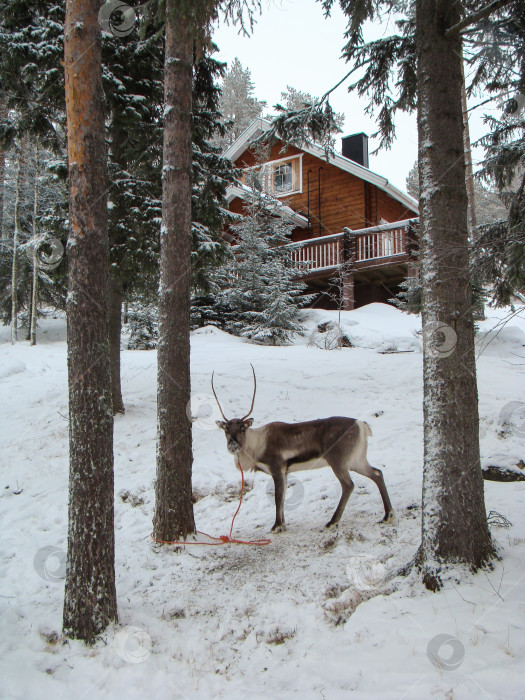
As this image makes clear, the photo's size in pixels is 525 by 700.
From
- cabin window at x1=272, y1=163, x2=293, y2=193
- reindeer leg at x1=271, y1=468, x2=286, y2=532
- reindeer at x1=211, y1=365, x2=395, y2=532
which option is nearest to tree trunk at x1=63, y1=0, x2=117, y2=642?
reindeer at x1=211, y1=365, x2=395, y2=532

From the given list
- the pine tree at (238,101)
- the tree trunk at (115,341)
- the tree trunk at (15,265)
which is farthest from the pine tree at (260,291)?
the pine tree at (238,101)

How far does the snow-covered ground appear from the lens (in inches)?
Answer: 138

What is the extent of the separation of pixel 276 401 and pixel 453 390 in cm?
651

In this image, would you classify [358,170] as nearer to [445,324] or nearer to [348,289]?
[348,289]

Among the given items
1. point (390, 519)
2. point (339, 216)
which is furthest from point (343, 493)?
point (339, 216)

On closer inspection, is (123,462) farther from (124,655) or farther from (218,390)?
(124,655)

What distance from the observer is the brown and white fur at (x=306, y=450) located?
233 inches

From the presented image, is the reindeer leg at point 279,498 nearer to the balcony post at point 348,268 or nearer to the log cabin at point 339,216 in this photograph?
the log cabin at point 339,216

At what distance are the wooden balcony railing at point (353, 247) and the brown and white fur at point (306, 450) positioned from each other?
13.2 metres

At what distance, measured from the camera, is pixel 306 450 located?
606 cm

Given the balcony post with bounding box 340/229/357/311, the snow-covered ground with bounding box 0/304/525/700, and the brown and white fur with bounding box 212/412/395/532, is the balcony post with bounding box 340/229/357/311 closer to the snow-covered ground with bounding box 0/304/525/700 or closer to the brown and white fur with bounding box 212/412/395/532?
the snow-covered ground with bounding box 0/304/525/700

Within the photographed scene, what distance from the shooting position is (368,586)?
179 inches

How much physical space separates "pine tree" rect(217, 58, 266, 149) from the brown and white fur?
118ft

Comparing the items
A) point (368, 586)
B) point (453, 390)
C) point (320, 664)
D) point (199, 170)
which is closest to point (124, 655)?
point (320, 664)
